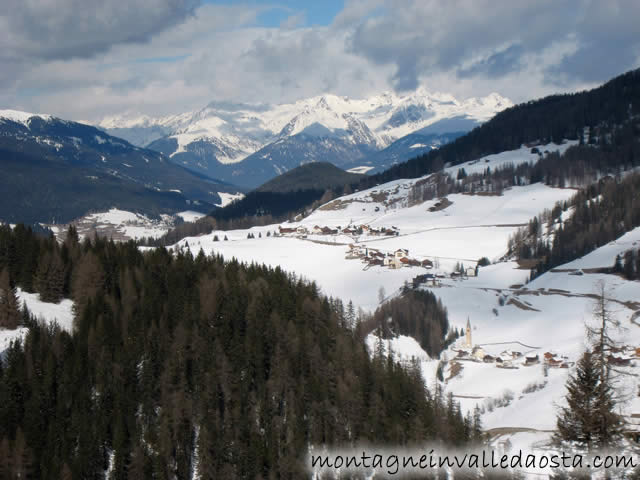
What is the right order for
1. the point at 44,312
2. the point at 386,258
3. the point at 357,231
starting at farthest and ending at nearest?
the point at 357,231, the point at 386,258, the point at 44,312

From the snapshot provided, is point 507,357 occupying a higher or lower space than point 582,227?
lower

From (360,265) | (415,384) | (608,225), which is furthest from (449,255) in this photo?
(415,384)

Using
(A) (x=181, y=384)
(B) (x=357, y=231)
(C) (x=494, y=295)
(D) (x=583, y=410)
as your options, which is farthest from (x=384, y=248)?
(D) (x=583, y=410)

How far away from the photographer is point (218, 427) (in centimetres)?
5566

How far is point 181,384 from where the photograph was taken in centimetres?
5903

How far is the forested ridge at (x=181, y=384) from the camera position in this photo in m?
50.6

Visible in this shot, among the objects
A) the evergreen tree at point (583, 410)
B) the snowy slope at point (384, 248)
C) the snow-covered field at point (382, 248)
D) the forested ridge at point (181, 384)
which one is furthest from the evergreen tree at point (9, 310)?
the snow-covered field at point (382, 248)

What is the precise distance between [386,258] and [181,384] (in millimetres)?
91576

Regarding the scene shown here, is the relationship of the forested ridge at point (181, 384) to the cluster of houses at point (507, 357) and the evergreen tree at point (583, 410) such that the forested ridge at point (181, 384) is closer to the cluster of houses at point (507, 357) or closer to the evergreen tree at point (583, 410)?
the cluster of houses at point (507, 357)

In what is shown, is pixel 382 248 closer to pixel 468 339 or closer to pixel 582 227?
pixel 582 227

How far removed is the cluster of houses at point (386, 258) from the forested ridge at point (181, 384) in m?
64.8

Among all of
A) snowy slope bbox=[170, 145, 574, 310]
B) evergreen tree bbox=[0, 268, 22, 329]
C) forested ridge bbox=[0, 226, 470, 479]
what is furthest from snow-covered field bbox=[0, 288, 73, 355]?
snowy slope bbox=[170, 145, 574, 310]

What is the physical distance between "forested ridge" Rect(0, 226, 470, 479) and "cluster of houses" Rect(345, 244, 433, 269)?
6481 cm

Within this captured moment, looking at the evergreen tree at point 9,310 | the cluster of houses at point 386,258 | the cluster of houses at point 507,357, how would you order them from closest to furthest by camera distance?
1. the evergreen tree at point 9,310
2. the cluster of houses at point 507,357
3. the cluster of houses at point 386,258
